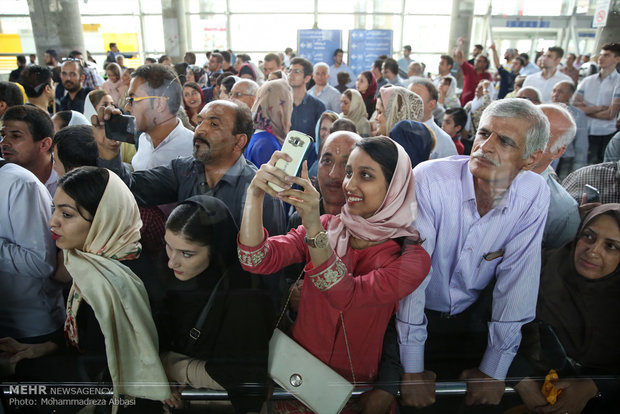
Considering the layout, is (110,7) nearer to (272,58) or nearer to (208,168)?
(208,168)

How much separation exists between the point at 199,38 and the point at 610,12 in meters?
1.84

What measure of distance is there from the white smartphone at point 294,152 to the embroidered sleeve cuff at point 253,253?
0.22m

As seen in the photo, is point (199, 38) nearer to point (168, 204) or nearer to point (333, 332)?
point (168, 204)

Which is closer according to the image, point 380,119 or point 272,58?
point 380,119

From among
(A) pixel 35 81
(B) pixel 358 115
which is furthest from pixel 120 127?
(A) pixel 35 81

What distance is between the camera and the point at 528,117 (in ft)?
4.37

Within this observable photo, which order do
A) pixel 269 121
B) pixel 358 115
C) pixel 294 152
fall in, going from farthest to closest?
pixel 358 115 → pixel 269 121 → pixel 294 152

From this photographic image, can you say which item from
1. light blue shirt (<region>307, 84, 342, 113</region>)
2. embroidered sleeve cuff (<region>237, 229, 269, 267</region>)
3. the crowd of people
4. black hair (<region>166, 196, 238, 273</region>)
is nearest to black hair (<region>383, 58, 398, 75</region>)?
light blue shirt (<region>307, 84, 342, 113</region>)

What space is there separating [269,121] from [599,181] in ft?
4.79

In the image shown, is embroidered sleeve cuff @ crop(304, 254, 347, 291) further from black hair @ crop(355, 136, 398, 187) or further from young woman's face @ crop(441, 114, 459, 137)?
young woman's face @ crop(441, 114, 459, 137)

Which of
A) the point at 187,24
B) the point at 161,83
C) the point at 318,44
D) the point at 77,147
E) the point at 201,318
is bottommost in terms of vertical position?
the point at 201,318

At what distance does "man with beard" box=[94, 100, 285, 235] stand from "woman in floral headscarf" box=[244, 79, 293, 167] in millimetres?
36

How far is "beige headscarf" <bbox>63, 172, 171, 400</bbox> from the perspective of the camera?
1.29 metres

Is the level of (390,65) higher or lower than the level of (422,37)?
lower
